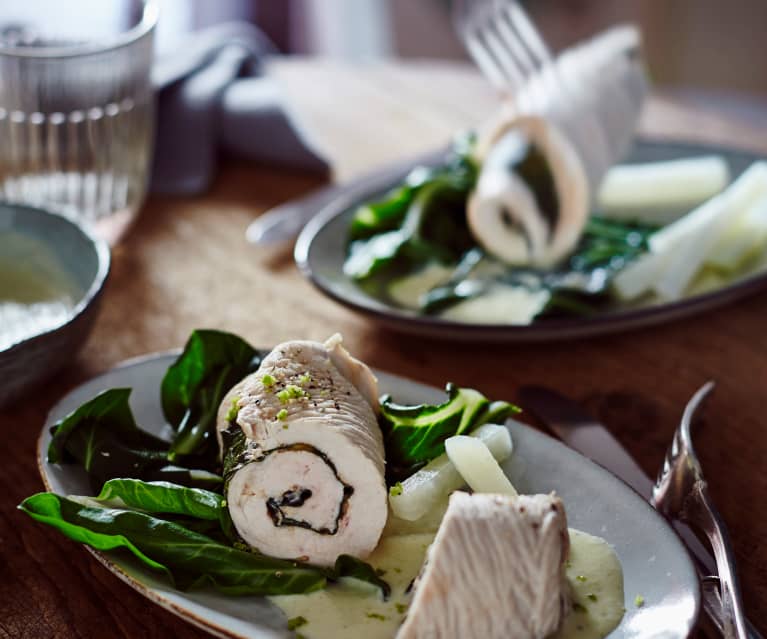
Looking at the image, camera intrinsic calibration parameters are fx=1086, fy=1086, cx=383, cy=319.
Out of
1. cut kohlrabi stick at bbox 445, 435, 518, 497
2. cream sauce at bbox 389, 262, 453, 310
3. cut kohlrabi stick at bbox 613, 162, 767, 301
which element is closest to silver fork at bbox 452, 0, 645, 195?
cut kohlrabi stick at bbox 613, 162, 767, 301

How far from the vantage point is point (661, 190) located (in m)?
1.91

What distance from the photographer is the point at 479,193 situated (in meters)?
1.73

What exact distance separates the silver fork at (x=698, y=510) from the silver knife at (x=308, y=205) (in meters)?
0.81

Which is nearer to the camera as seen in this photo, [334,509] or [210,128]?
[334,509]

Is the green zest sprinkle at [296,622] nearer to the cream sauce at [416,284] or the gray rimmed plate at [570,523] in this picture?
the gray rimmed plate at [570,523]

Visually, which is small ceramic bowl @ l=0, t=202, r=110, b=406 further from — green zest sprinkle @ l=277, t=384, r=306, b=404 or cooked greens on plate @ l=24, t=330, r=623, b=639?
green zest sprinkle @ l=277, t=384, r=306, b=404

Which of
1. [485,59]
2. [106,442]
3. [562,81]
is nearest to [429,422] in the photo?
[106,442]

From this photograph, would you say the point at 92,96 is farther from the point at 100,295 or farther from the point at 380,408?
the point at 380,408

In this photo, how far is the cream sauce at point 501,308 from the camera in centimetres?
153

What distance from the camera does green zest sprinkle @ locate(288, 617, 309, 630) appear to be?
3.08 ft

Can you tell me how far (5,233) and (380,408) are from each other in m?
0.69

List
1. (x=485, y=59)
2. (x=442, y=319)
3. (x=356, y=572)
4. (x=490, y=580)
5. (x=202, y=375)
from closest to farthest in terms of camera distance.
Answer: (x=490, y=580) → (x=356, y=572) → (x=202, y=375) → (x=442, y=319) → (x=485, y=59)

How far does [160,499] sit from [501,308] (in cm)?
67

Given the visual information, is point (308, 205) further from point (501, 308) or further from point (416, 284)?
point (501, 308)
